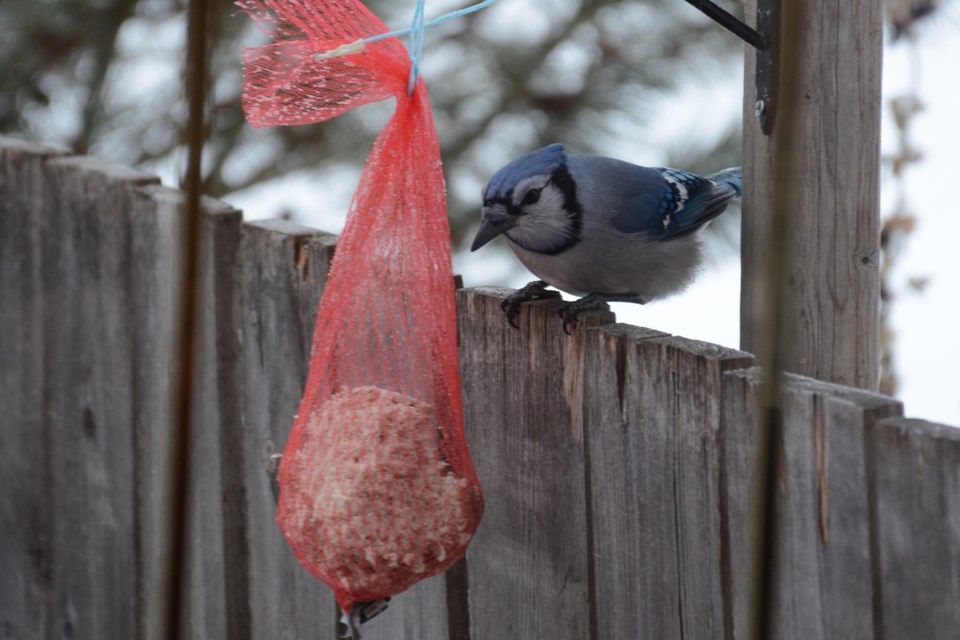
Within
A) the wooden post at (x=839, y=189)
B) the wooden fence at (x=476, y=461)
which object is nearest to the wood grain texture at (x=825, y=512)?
the wooden fence at (x=476, y=461)

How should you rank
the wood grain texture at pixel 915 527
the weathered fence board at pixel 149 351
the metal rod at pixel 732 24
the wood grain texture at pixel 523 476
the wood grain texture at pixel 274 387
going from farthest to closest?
the weathered fence board at pixel 149 351 < the wood grain texture at pixel 274 387 < the wood grain texture at pixel 523 476 < the metal rod at pixel 732 24 < the wood grain texture at pixel 915 527

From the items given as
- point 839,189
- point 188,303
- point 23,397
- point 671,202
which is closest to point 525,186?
point 671,202

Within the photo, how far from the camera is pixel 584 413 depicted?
1729mm

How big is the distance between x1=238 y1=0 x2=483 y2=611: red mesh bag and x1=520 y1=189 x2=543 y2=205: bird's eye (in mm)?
540

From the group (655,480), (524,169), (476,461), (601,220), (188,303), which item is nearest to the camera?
(188,303)

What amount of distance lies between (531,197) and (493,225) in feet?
0.30

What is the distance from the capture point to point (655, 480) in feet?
5.27

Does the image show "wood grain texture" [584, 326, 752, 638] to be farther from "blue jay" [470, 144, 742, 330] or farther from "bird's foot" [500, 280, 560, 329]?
"blue jay" [470, 144, 742, 330]

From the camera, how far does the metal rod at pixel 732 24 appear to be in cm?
165

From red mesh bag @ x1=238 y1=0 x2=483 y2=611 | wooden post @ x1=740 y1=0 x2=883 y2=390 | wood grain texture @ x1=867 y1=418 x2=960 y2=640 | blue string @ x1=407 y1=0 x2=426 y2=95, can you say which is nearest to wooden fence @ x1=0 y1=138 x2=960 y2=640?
wood grain texture @ x1=867 y1=418 x2=960 y2=640

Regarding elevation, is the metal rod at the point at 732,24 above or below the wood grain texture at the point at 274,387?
above

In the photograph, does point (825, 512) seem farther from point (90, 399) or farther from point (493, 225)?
point (90, 399)

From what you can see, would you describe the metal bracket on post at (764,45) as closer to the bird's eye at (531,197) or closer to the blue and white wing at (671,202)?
the bird's eye at (531,197)

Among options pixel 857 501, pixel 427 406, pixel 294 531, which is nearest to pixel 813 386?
pixel 857 501
